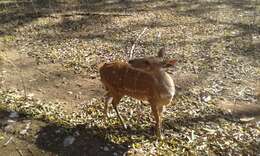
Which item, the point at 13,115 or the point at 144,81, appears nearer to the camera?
the point at 144,81

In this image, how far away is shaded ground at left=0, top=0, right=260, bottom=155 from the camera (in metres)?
3.62

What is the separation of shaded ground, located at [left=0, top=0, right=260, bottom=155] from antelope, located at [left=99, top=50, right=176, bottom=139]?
1.55 ft

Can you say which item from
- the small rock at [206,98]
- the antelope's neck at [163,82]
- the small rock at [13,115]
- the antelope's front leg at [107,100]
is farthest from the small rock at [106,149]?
the small rock at [206,98]

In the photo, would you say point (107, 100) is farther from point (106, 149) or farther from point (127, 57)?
point (127, 57)

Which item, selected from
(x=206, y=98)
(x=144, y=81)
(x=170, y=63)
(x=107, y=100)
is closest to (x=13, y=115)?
(x=107, y=100)

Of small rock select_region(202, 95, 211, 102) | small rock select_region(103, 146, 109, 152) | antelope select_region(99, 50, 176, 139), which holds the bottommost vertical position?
small rock select_region(103, 146, 109, 152)

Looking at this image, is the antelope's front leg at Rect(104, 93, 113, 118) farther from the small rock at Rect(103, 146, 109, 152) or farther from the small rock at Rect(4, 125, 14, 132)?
the small rock at Rect(4, 125, 14, 132)

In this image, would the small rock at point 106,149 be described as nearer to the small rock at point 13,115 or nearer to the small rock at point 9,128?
the small rock at point 9,128

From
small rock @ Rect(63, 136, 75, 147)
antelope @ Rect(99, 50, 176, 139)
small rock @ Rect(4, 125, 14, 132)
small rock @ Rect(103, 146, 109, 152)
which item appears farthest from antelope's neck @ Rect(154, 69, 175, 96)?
small rock @ Rect(4, 125, 14, 132)

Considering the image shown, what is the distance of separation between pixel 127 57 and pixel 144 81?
241cm

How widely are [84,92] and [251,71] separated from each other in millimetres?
2394

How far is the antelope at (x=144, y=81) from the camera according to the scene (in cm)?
310

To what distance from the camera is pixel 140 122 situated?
3.89 metres

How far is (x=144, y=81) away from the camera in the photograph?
10.7 ft
